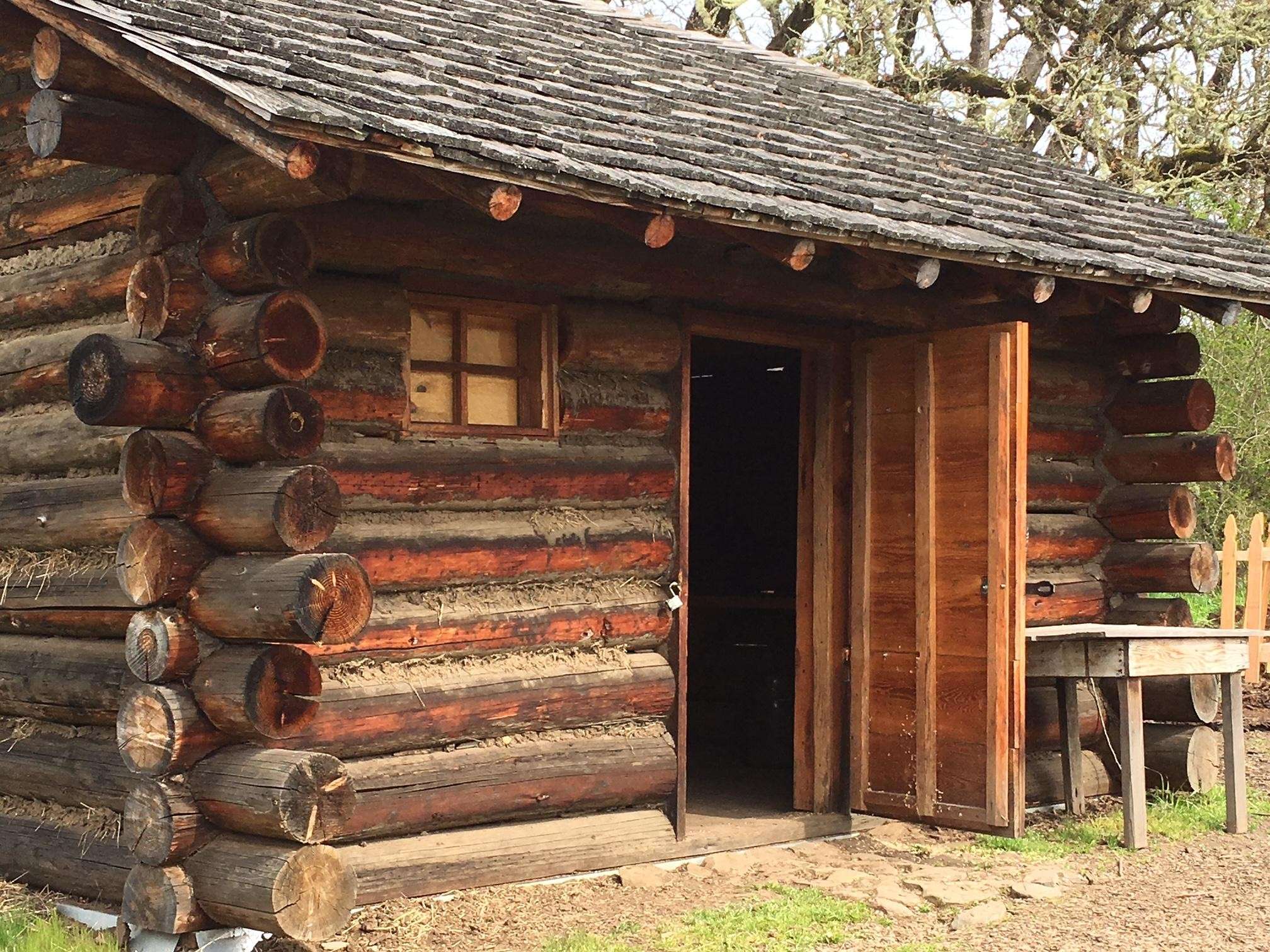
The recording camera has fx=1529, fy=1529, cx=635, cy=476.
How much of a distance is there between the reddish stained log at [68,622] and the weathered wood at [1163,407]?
241 inches

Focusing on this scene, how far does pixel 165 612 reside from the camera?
561cm

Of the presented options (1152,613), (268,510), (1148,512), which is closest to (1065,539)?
(1148,512)

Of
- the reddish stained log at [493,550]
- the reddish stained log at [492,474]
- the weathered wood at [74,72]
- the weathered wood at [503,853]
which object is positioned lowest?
the weathered wood at [503,853]

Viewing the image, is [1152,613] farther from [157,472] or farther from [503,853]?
[157,472]

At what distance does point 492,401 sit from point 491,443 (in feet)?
0.74

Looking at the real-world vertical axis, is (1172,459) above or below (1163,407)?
below

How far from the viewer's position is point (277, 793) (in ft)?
17.3

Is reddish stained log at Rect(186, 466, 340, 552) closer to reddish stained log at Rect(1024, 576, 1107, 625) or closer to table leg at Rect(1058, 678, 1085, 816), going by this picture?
table leg at Rect(1058, 678, 1085, 816)

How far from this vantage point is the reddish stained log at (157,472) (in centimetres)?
558

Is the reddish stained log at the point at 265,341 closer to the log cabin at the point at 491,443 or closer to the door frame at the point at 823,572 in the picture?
the log cabin at the point at 491,443

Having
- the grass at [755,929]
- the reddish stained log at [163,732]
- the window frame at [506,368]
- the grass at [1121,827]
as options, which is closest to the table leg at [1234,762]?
the grass at [1121,827]

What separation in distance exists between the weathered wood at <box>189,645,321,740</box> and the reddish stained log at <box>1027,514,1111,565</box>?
496 cm

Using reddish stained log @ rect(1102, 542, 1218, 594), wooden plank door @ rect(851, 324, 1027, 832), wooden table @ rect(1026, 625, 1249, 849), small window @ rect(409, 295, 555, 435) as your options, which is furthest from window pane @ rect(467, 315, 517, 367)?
reddish stained log @ rect(1102, 542, 1218, 594)

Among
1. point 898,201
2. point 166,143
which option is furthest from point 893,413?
point 166,143
